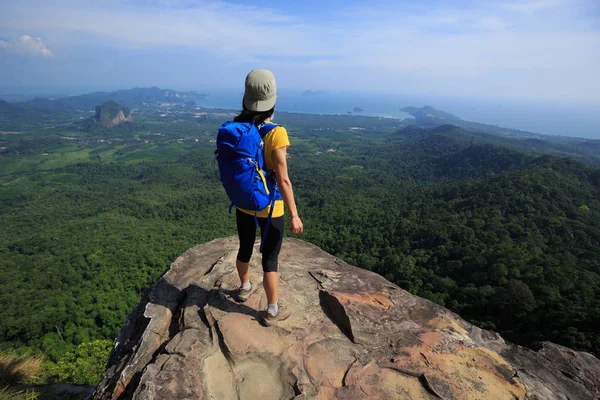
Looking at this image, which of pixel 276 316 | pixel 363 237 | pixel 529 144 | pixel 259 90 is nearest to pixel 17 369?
pixel 276 316

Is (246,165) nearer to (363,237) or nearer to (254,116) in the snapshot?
(254,116)

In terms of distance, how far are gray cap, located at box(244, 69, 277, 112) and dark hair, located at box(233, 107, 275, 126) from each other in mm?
47

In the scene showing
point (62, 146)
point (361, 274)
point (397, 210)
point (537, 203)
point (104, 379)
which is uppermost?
point (361, 274)

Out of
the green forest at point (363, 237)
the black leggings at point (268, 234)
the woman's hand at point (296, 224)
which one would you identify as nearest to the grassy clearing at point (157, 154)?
the green forest at point (363, 237)

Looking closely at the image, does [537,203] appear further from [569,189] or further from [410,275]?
[410,275]

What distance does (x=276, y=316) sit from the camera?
12.6ft

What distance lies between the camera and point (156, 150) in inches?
4550

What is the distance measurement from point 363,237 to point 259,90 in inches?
1394

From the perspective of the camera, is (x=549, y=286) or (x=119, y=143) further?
(x=119, y=143)

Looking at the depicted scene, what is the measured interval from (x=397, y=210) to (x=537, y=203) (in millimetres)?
17105

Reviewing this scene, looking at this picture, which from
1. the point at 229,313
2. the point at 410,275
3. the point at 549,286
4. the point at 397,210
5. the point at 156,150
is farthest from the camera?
the point at 156,150

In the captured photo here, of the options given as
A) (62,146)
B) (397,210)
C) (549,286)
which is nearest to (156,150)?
(62,146)

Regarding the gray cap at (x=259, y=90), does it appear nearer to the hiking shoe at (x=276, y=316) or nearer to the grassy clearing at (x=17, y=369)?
the hiking shoe at (x=276, y=316)

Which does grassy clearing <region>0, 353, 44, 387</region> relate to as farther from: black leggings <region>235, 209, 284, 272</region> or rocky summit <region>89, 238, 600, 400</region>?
black leggings <region>235, 209, 284, 272</region>
